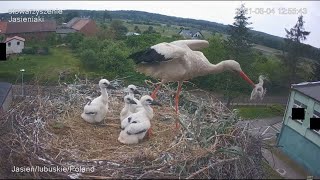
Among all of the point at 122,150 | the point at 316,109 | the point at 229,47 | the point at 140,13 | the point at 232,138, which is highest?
the point at 140,13

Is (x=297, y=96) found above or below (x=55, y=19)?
below

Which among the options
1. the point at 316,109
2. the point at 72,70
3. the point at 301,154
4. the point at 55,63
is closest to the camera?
the point at 301,154

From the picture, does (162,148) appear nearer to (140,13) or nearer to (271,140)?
(271,140)

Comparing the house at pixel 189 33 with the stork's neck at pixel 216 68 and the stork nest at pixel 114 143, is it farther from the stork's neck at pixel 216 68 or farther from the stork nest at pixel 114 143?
the stork's neck at pixel 216 68

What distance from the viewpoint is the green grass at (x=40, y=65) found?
414cm

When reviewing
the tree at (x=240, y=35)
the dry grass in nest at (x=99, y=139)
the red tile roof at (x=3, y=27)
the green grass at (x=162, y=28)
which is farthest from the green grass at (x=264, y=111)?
the red tile roof at (x=3, y=27)

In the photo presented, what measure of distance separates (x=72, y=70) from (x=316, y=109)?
282cm

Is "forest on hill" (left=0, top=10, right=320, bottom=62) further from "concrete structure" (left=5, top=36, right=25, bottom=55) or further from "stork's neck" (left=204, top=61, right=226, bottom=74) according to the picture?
"stork's neck" (left=204, top=61, right=226, bottom=74)

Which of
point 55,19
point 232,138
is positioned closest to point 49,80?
point 55,19

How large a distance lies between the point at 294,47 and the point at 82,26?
2545 mm

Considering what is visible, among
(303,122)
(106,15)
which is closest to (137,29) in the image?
(106,15)

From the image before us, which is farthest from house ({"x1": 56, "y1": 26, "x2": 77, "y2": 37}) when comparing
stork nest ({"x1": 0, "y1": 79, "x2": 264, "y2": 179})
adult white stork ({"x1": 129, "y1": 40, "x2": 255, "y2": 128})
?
adult white stork ({"x1": 129, "y1": 40, "x2": 255, "y2": 128})

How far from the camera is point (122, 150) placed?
3.52 meters

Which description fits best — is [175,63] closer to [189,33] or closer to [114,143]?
[114,143]
